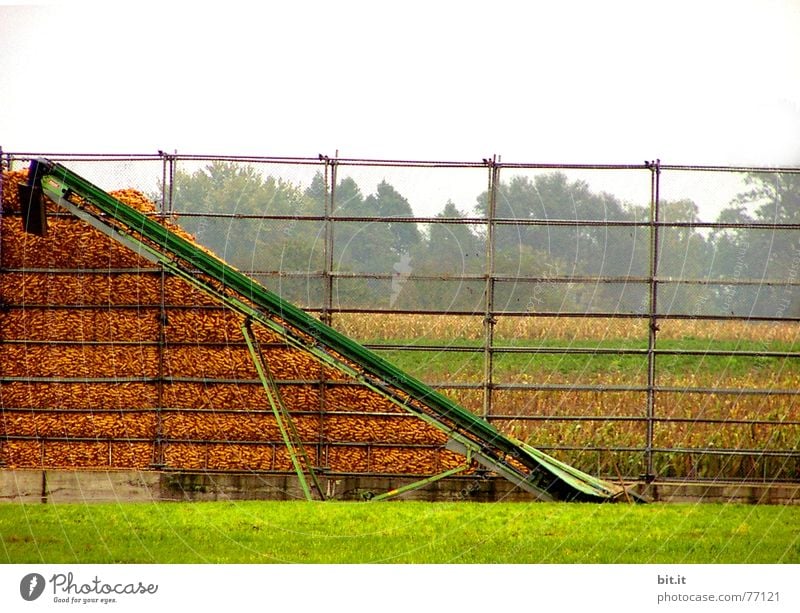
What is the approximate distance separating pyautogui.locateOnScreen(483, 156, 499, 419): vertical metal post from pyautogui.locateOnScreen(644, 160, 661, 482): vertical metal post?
5.45ft

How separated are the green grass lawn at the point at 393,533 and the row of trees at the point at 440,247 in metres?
2.33

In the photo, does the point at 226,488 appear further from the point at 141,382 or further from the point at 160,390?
the point at 141,382

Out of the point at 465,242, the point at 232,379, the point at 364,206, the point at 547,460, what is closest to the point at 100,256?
the point at 232,379

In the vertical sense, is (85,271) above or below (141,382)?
above

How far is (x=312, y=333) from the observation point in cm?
1421

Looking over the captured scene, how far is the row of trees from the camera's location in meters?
15.1

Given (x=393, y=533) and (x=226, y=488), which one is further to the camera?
(x=226, y=488)

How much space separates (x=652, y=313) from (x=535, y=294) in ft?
4.12

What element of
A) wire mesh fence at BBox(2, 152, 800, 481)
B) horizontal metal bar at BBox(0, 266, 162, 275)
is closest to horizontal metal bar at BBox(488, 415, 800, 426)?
wire mesh fence at BBox(2, 152, 800, 481)

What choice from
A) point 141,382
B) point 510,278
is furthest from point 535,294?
point 141,382

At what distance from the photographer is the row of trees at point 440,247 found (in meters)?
15.1

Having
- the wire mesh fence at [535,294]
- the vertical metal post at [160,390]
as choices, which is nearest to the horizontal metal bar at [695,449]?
the wire mesh fence at [535,294]

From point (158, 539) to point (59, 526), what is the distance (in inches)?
45.1

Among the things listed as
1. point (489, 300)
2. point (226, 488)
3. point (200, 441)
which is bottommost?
point (226, 488)
